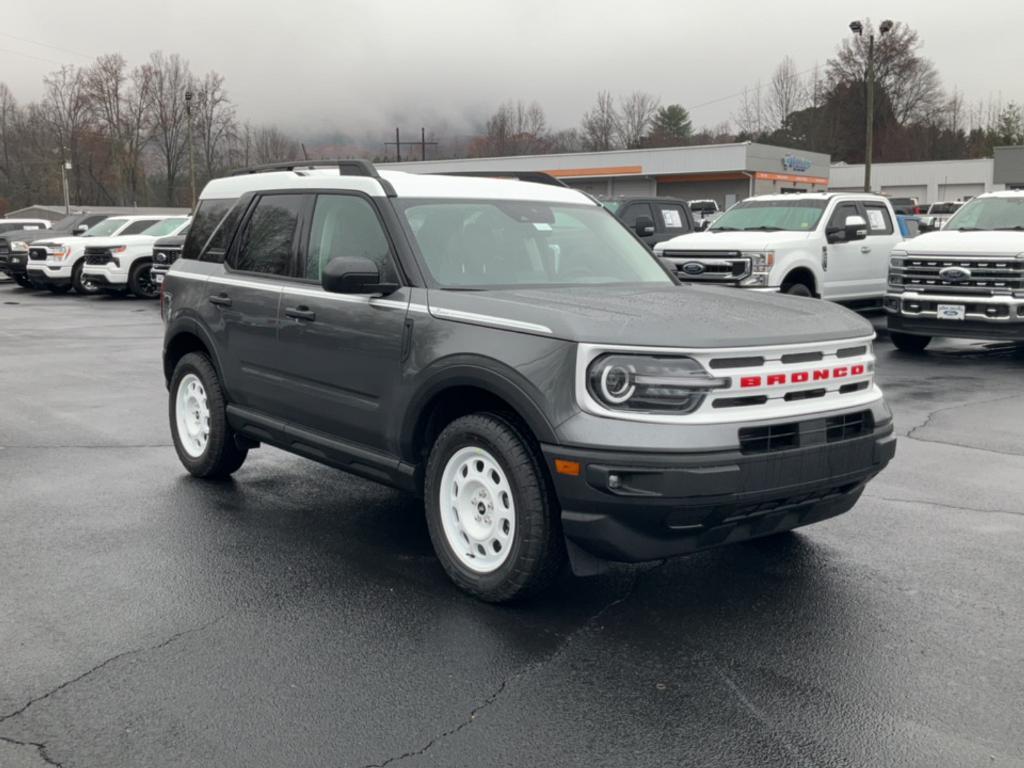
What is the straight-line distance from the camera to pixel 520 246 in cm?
556

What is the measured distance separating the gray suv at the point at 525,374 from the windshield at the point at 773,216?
8841 millimetres

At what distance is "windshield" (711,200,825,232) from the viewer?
14578 millimetres

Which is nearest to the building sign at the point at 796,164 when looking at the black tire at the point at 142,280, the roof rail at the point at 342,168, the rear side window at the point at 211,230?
the black tire at the point at 142,280

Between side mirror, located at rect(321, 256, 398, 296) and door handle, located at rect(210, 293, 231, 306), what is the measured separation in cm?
151

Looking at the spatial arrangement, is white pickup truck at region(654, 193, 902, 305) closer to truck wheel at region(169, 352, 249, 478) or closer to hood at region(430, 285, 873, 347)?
truck wheel at region(169, 352, 249, 478)

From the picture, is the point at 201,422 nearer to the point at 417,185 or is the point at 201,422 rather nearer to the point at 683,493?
the point at 417,185

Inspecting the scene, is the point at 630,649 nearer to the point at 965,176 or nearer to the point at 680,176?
the point at 680,176

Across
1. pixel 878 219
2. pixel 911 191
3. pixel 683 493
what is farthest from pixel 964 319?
pixel 911 191

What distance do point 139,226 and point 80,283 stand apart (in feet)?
6.38

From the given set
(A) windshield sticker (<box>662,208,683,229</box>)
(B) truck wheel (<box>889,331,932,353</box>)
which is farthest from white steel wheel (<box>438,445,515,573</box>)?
(A) windshield sticker (<box>662,208,683,229</box>)

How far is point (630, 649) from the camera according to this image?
418 centimetres

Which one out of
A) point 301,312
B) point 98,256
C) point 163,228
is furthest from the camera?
point 163,228

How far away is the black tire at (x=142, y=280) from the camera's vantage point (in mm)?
23609

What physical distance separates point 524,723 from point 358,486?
3.45 metres
